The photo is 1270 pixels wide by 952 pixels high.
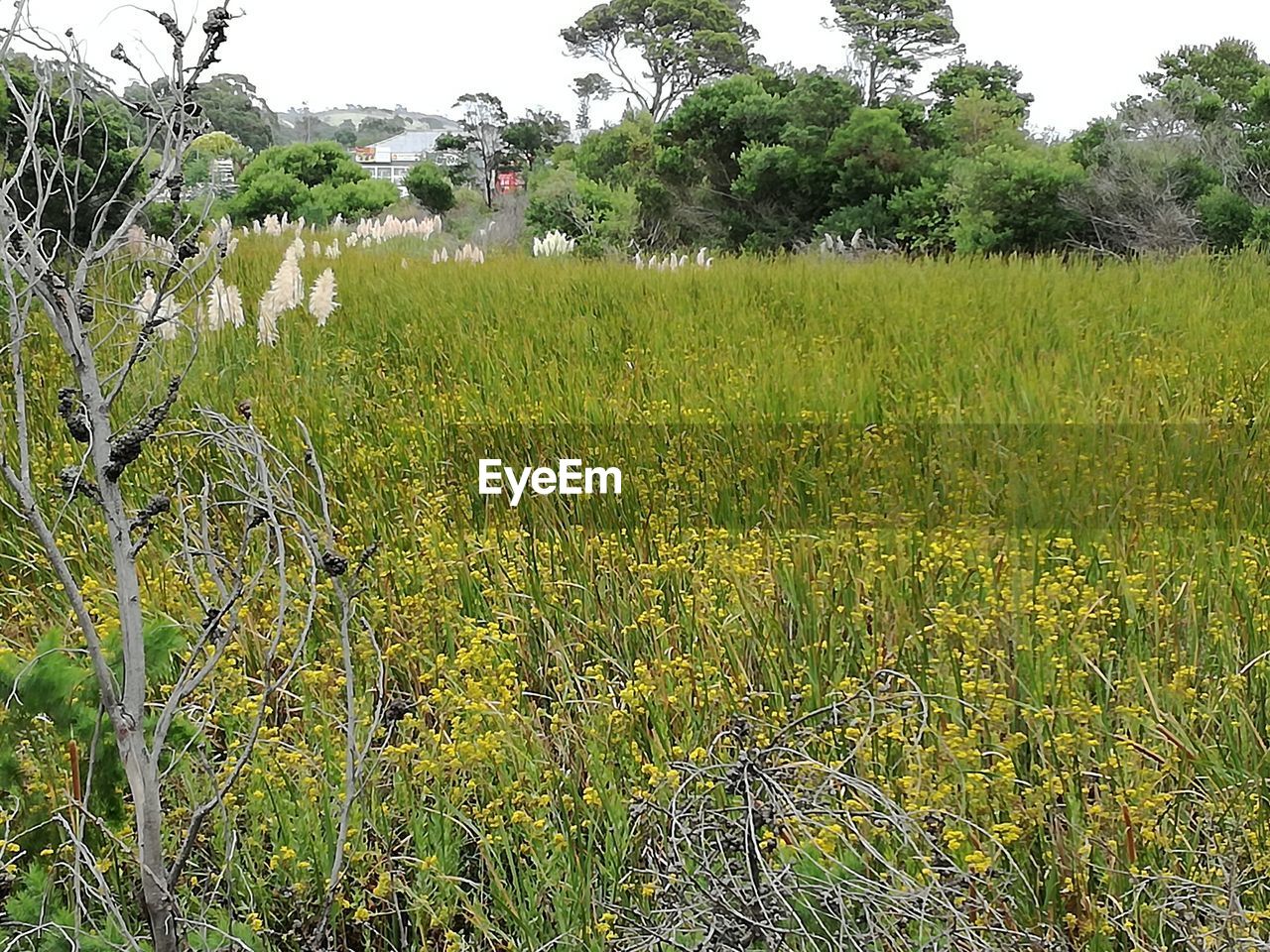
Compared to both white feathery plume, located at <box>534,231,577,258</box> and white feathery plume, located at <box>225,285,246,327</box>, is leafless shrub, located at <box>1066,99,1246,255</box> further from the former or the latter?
white feathery plume, located at <box>225,285,246,327</box>

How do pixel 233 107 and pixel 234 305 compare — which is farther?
pixel 233 107

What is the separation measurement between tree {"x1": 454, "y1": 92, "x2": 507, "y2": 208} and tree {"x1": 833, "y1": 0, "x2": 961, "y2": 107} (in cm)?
461

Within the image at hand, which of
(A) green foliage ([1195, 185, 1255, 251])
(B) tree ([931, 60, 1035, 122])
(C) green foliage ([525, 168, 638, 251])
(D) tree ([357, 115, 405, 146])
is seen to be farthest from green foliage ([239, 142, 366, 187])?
(A) green foliage ([1195, 185, 1255, 251])

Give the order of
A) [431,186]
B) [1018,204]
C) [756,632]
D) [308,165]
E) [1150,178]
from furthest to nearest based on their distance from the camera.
Result: 1. [431,186]
2. [308,165]
3. [1018,204]
4. [1150,178]
5. [756,632]

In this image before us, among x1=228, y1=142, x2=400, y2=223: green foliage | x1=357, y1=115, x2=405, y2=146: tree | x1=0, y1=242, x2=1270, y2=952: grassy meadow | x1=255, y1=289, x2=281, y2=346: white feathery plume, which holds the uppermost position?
x1=357, y1=115, x2=405, y2=146: tree

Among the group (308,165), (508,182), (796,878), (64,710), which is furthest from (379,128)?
(796,878)

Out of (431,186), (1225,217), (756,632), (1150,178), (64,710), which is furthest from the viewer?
(431,186)

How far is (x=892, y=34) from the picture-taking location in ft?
26.7

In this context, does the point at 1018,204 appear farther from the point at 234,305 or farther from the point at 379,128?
the point at 379,128

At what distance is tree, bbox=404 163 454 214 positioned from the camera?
40.5 feet

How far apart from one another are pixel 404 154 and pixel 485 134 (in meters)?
1.41

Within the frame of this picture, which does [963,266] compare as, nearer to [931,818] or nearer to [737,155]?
[737,155]

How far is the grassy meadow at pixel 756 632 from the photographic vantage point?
3.85 ft

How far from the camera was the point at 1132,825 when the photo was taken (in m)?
1.19
